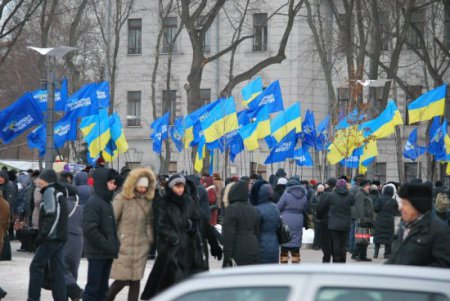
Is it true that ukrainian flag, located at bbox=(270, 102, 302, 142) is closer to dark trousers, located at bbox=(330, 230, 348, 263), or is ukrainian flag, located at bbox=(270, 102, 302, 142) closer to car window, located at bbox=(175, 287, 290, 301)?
dark trousers, located at bbox=(330, 230, 348, 263)

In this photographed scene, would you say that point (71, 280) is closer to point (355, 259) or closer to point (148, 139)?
point (355, 259)

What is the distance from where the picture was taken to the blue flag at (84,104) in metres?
29.0

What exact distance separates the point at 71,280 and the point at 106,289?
154 cm

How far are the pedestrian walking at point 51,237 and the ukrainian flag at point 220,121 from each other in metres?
21.5

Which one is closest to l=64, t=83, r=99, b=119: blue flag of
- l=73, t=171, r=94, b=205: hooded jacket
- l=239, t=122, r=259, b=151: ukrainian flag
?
l=239, t=122, r=259, b=151: ukrainian flag

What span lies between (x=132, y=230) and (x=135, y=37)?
1928 inches

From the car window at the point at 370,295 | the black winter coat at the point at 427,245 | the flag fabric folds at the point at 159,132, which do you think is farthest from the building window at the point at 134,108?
the car window at the point at 370,295

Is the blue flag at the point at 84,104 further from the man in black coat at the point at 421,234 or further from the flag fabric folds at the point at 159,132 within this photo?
the man in black coat at the point at 421,234

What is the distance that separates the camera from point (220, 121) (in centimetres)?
3584

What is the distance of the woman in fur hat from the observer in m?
13.5

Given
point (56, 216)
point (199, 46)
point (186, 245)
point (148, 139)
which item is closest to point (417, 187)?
point (186, 245)

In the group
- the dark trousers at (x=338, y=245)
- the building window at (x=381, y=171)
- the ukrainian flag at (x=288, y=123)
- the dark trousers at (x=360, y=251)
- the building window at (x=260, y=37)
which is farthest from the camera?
the building window at (x=260, y=37)

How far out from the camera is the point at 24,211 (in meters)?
24.2

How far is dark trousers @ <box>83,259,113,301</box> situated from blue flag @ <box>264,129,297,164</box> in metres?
23.2
